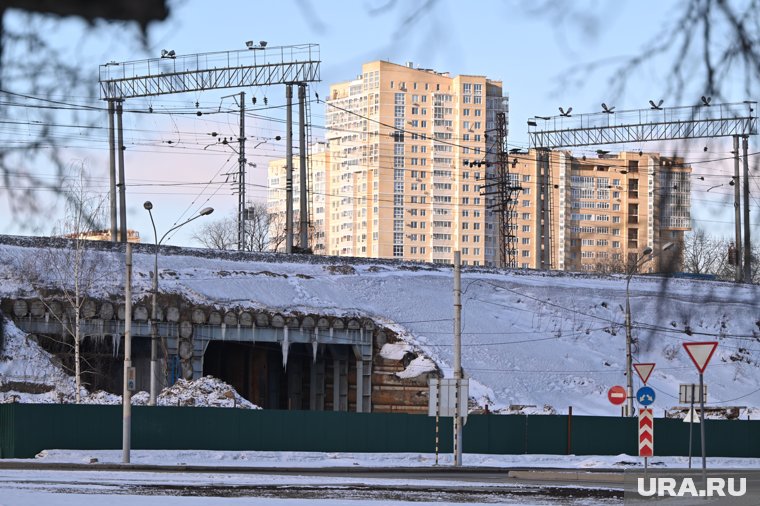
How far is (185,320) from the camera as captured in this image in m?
59.8

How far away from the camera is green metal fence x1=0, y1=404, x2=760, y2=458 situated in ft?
136

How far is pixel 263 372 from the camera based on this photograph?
6750 cm

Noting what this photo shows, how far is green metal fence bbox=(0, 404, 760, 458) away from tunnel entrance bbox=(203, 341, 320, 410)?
19209mm

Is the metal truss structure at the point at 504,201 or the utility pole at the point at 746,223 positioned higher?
the metal truss structure at the point at 504,201

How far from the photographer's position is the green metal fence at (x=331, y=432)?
4159cm

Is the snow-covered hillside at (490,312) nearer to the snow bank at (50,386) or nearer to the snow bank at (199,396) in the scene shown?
the snow bank at (50,386)

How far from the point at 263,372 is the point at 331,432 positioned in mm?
20728

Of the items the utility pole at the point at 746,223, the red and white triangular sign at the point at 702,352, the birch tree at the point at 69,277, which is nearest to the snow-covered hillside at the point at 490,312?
the birch tree at the point at 69,277

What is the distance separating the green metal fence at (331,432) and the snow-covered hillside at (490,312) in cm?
943

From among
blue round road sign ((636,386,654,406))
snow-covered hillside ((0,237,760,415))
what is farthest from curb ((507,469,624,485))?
snow-covered hillside ((0,237,760,415))

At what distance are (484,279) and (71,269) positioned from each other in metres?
26.6

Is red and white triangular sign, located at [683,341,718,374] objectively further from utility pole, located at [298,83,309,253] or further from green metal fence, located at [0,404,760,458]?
utility pole, located at [298,83,309,253]

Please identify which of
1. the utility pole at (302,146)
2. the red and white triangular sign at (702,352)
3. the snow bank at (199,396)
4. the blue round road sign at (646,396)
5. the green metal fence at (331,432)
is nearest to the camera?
the red and white triangular sign at (702,352)

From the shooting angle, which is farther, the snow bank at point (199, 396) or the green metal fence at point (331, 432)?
the snow bank at point (199, 396)
